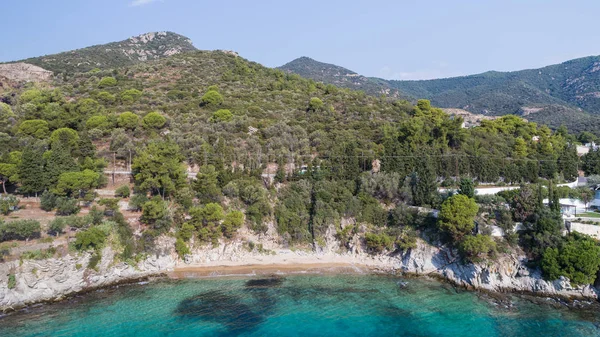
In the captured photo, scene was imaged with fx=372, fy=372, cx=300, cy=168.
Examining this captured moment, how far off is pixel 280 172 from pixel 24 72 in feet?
208

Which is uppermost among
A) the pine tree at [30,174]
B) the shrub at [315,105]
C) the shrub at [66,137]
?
the shrub at [315,105]

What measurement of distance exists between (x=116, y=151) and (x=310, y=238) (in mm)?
23316

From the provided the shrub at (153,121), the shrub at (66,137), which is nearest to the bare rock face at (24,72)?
the shrub at (153,121)

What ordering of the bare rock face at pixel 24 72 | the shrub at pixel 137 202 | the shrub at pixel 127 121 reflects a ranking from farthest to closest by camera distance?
1. the bare rock face at pixel 24 72
2. the shrub at pixel 127 121
3. the shrub at pixel 137 202

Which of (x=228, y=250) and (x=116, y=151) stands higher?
(x=116, y=151)

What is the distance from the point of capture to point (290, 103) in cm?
5769

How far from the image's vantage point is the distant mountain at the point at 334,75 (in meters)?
113

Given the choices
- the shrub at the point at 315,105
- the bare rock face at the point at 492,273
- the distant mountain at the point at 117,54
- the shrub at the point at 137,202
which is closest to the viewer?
the bare rock face at the point at 492,273

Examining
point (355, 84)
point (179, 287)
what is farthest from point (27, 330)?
point (355, 84)

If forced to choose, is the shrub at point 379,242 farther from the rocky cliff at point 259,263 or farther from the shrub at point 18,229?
the shrub at point 18,229

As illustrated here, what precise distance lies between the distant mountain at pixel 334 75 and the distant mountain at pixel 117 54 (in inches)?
1536

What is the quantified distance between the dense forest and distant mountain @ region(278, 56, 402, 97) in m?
59.2

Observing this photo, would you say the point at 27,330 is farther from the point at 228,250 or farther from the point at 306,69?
the point at 306,69

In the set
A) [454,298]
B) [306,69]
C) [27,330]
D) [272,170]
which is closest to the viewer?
[27,330]
